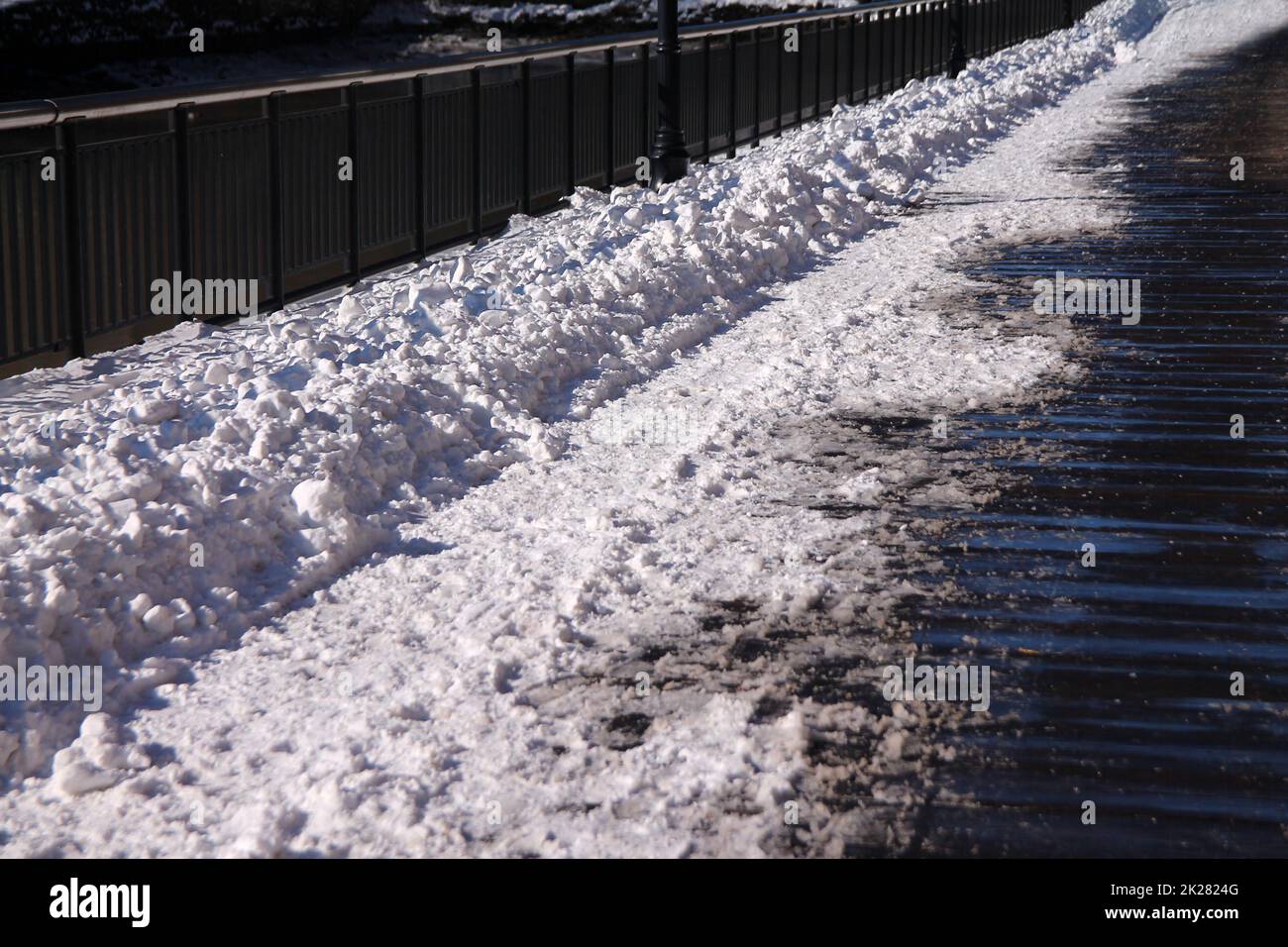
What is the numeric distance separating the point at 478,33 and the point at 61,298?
75.9 meters

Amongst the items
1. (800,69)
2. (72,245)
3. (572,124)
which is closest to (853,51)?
(800,69)

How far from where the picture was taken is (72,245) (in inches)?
403

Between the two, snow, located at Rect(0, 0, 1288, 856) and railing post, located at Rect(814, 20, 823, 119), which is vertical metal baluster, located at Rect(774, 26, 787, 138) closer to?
railing post, located at Rect(814, 20, 823, 119)

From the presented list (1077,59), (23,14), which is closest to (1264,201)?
(1077,59)

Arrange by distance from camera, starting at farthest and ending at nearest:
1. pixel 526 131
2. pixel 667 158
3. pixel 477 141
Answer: pixel 667 158, pixel 526 131, pixel 477 141

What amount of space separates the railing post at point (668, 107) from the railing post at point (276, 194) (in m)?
5.32

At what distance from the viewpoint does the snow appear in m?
5.00

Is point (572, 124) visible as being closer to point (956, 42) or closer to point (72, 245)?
point (72, 245)

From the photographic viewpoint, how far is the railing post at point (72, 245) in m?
10.1

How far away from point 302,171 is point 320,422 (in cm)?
519

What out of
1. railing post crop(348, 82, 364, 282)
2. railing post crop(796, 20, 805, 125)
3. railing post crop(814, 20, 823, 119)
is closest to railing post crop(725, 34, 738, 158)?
railing post crop(796, 20, 805, 125)

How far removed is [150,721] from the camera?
18.1 feet

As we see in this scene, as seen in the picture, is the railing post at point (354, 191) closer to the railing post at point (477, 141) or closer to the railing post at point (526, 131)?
the railing post at point (477, 141)

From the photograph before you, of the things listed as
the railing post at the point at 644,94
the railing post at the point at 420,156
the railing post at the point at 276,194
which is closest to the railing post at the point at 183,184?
the railing post at the point at 276,194
